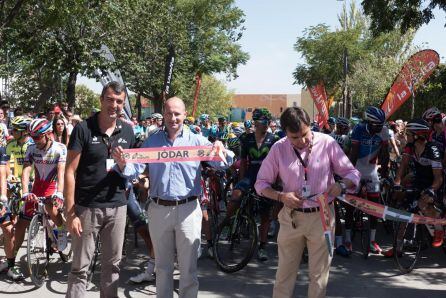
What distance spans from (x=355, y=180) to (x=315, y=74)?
40.3 metres

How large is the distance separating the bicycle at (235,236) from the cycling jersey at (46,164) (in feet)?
6.97

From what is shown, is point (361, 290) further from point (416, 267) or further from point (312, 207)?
point (312, 207)

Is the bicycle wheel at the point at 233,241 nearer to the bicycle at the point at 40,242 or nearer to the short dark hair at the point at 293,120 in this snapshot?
the bicycle at the point at 40,242

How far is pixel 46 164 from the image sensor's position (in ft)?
19.0

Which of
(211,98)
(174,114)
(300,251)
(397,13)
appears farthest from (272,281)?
(211,98)

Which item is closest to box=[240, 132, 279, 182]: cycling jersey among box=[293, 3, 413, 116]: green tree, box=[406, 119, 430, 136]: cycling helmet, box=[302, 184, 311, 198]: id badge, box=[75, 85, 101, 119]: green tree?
box=[406, 119, 430, 136]: cycling helmet

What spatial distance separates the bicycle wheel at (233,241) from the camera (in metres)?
6.23

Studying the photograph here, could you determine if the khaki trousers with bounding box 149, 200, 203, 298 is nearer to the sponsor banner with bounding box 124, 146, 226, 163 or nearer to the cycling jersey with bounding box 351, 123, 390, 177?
the sponsor banner with bounding box 124, 146, 226, 163

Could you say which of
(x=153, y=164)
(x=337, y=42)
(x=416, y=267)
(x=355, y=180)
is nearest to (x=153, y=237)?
(x=153, y=164)

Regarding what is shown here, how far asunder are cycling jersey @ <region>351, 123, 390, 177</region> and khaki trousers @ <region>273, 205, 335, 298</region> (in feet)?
10.8

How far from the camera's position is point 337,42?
4144 cm

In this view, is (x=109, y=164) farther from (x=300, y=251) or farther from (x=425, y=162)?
(x=425, y=162)

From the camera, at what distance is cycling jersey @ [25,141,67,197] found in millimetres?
5758

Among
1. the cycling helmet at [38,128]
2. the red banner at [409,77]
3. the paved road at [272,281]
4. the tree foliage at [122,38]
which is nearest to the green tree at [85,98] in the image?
the tree foliage at [122,38]
